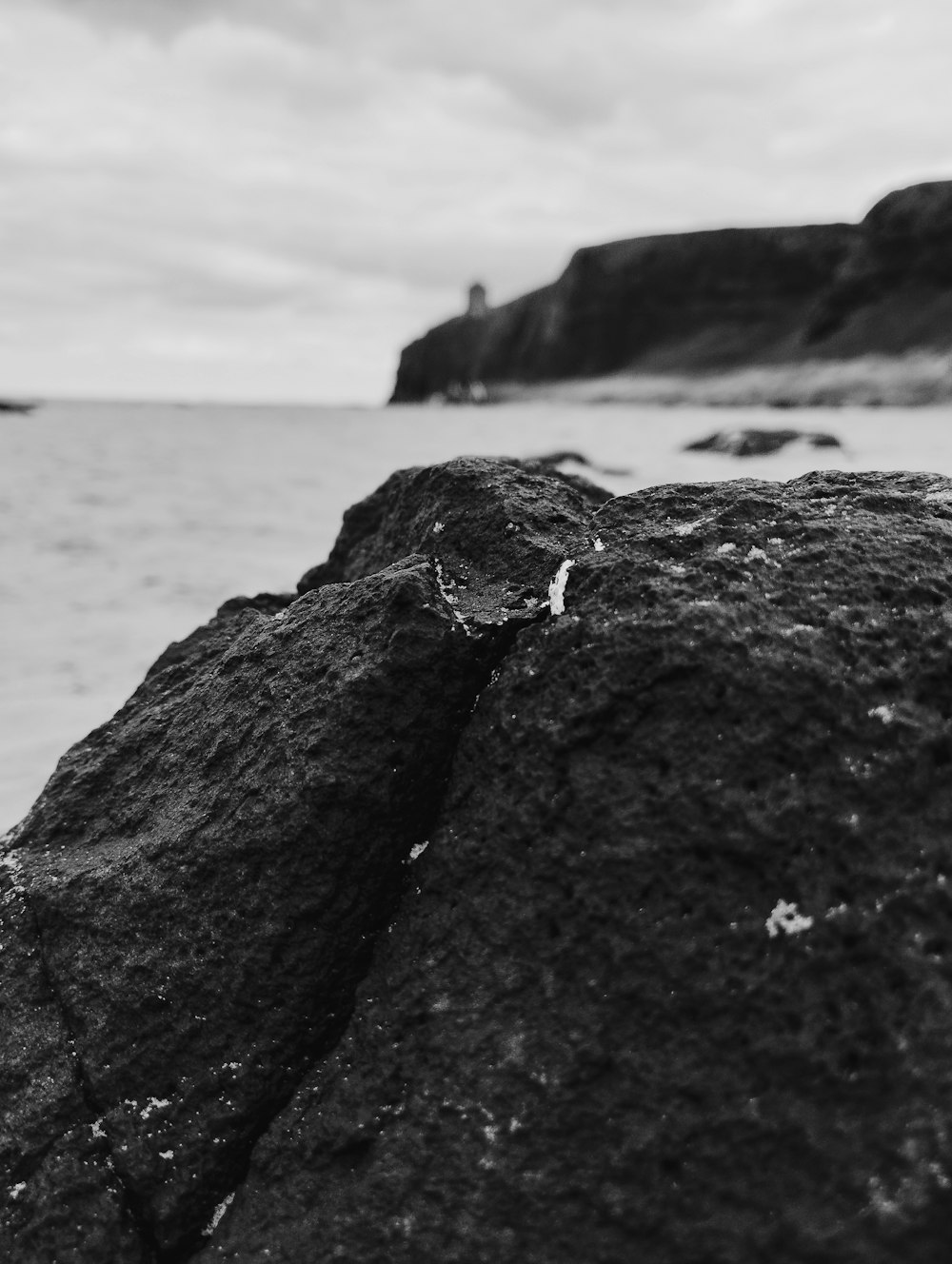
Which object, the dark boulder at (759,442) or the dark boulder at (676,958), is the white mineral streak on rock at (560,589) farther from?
the dark boulder at (759,442)

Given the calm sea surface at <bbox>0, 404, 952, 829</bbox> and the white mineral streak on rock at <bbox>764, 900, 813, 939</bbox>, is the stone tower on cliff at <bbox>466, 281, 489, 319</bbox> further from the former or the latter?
the white mineral streak on rock at <bbox>764, 900, 813, 939</bbox>

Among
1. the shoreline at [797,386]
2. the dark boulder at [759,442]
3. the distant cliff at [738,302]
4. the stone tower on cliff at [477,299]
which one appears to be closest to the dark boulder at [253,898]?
the dark boulder at [759,442]

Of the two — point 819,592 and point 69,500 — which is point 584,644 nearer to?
point 819,592

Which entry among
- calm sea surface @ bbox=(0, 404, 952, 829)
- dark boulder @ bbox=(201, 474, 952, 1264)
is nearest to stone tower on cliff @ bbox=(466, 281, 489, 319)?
calm sea surface @ bbox=(0, 404, 952, 829)

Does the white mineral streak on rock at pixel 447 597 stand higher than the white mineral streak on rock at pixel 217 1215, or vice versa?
the white mineral streak on rock at pixel 447 597

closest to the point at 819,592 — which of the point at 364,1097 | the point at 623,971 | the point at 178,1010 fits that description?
the point at 623,971

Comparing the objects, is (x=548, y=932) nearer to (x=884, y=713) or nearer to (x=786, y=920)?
(x=786, y=920)

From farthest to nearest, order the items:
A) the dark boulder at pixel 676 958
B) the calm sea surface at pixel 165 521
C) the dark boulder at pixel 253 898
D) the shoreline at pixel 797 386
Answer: the shoreline at pixel 797 386
the calm sea surface at pixel 165 521
the dark boulder at pixel 253 898
the dark boulder at pixel 676 958
